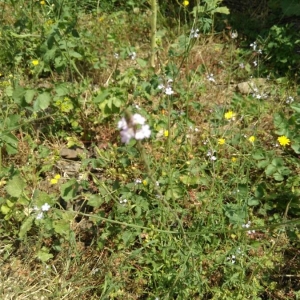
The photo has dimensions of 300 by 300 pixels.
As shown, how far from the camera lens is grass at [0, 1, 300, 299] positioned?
206 centimetres

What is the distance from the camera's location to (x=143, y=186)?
2.27 metres

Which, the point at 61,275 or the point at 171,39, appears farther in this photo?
the point at 171,39

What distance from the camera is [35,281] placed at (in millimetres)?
2219

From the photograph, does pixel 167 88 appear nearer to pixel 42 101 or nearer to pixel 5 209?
pixel 42 101

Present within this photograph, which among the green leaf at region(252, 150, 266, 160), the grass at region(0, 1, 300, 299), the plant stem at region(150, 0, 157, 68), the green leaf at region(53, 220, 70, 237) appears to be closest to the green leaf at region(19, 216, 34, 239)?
the grass at region(0, 1, 300, 299)

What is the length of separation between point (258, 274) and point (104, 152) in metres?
1.20

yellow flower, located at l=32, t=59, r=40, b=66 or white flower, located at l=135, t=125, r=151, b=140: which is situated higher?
white flower, located at l=135, t=125, r=151, b=140

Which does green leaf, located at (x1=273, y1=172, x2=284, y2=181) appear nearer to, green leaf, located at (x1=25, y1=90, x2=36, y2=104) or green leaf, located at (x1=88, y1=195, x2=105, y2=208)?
green leaf, located at (x1=88, y1=195, x2=105, y2=208)

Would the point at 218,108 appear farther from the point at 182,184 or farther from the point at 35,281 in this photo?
the point at 35,281

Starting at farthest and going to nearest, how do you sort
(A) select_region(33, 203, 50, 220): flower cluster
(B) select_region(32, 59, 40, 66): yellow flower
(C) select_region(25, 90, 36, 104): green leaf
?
(B) select_region(32, 59, 40, 66): yellow flower → (C) select_region(25, 90, 36, 104): green leaf → (A) select_region(33, 203, 50, 220): flower cluster

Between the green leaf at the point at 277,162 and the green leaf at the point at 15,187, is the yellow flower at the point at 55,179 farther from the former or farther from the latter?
the green leaf at the point at 277,162

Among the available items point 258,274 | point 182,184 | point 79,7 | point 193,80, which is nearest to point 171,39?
point 193,80

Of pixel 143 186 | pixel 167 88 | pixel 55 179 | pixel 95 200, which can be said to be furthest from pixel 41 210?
pixel 167 88

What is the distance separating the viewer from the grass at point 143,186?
2.06 m
